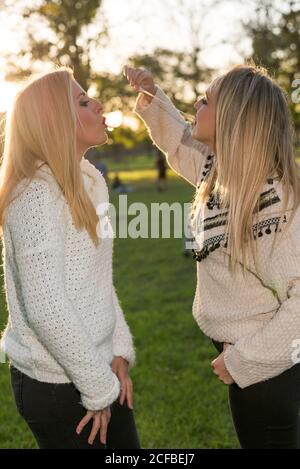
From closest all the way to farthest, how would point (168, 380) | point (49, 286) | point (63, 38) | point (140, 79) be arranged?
1. point (49, 286)
2. point (140, 79)
3. point (168, 380)
4. point (63, 38)

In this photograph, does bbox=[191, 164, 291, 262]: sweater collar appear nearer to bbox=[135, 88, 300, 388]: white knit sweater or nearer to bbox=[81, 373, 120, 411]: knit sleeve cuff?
bbox=[135, 88, 300, 388]: white knit sweater

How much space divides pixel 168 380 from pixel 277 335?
317 centimetres

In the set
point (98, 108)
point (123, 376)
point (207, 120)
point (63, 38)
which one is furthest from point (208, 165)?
point (63, 38)

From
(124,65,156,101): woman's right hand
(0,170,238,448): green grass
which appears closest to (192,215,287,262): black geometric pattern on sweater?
(124,65,156,101): woman's right hand

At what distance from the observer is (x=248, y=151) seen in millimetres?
2469

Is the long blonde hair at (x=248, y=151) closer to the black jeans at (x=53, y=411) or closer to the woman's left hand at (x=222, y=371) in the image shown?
the woman's left hand at (x=222, y=371)

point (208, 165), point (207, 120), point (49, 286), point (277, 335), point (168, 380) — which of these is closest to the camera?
point (49, 286)

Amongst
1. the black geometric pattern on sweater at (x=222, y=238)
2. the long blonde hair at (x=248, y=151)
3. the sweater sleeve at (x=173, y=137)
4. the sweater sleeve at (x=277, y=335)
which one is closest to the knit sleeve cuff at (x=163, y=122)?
the sweater sleeve at (x=173, y=137)

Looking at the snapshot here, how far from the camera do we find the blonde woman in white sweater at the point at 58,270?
2.17 meters

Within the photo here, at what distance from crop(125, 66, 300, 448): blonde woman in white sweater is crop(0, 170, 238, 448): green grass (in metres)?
1.87

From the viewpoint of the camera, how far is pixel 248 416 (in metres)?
2.62

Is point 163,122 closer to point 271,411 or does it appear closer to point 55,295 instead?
point 55,295

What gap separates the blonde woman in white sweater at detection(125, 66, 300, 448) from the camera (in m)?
2.42

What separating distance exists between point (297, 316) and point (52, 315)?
97 centimetres
